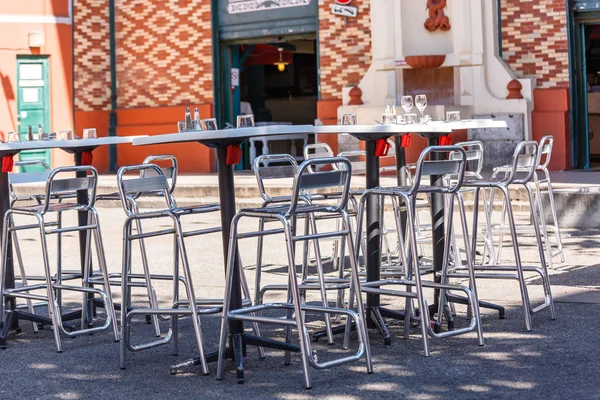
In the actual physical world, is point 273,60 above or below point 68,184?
above

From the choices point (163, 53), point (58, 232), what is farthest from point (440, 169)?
point (163, 53)

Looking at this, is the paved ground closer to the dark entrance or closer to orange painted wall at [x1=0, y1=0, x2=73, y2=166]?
the dark entrance

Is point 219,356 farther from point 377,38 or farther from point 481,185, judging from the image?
point 377,38

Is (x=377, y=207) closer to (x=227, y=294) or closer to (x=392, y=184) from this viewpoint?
(x=227, y=294)

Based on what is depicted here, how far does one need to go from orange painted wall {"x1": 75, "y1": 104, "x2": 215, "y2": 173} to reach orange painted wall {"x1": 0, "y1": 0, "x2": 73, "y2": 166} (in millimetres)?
451

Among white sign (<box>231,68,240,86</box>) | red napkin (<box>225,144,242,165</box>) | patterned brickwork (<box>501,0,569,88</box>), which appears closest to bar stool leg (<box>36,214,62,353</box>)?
red napkin (<box>225,144,242,165</box>)

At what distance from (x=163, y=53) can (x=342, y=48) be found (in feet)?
12.3

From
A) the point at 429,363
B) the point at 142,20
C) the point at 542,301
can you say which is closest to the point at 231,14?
the point at 142,20

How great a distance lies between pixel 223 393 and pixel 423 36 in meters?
11.7

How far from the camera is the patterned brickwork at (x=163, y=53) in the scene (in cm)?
1814

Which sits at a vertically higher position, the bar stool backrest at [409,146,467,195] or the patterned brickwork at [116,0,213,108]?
the patterned brickwork at [116,0,213,108]

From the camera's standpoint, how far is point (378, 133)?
5.55 metres

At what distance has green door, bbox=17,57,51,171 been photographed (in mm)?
18125

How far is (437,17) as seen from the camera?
15.3 m
